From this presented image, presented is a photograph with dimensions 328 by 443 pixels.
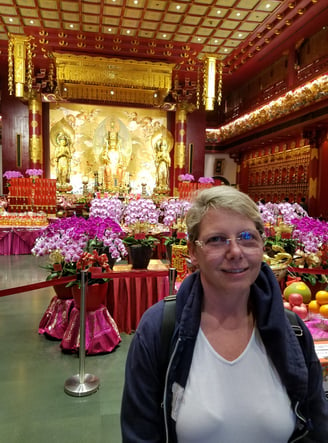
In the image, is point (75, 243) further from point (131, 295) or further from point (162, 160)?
point (162, 160)

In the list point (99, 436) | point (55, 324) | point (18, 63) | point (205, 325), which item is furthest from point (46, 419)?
point (18, 63)

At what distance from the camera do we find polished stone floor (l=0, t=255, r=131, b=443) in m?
1.91

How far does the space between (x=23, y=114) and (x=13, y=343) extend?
10.1 metres

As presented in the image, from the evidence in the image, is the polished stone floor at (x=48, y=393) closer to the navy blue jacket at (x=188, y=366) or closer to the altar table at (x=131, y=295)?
the altar table at (x=131, y=295)

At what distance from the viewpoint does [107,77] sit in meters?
10.4

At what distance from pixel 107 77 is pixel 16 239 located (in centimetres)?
590

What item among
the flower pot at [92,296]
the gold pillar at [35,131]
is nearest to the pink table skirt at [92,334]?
the flower pot at [92,296]

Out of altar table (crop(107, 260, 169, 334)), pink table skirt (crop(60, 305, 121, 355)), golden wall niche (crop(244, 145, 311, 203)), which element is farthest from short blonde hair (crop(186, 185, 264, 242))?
golden wall niche (crop(244, 145, 311, 203))

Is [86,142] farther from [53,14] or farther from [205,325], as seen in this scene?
[205,325]

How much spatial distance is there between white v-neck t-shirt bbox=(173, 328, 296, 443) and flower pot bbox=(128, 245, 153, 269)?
232cm

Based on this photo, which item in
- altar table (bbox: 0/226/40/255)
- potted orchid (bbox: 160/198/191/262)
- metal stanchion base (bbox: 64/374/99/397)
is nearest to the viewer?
metal stanchion base (bbox: 64/374/99/397)

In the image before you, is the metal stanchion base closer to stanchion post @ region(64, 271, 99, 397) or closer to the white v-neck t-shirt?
stanchion post @ region(64, 271, 99, 397)

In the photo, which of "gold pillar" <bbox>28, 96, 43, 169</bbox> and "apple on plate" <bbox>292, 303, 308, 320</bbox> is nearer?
"apple on plate" <bbox>292, 303, 308, 320</bbox>

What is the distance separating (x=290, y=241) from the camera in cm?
328
